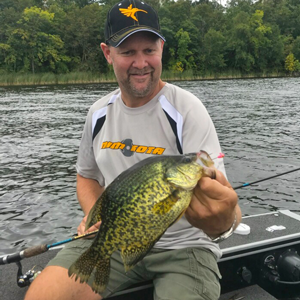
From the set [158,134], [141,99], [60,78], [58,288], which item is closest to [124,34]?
[141,99]

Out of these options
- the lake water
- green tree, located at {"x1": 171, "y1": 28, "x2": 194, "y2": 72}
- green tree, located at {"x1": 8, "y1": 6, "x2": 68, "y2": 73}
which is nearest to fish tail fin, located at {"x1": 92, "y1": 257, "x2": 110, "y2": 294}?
the lake water

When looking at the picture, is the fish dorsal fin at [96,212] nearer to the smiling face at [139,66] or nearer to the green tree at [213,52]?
the smiling face at [139,66]

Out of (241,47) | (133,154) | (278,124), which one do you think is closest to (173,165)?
(133,154)

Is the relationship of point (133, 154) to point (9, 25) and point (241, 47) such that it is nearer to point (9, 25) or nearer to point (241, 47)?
point (9, 25)

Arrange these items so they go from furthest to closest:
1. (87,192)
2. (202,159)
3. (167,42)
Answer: (167,42) < (87,192) < (202,159)

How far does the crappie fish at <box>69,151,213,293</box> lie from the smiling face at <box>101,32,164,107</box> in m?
0.94

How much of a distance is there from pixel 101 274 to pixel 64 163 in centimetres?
888

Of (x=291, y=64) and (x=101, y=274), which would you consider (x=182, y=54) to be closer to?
(x=291, y=64)

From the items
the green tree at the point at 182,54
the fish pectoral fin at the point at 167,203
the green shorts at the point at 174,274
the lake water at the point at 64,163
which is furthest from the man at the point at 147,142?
the green tree at the point at 182,54

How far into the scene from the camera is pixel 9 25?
2431 inches

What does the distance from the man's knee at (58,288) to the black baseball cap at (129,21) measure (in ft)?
5.85

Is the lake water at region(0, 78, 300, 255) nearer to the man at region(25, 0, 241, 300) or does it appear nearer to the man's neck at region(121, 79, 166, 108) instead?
the man at region(25, 0, 241, 300)

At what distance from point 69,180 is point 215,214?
7.79 meters

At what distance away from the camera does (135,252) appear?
2.17 m
